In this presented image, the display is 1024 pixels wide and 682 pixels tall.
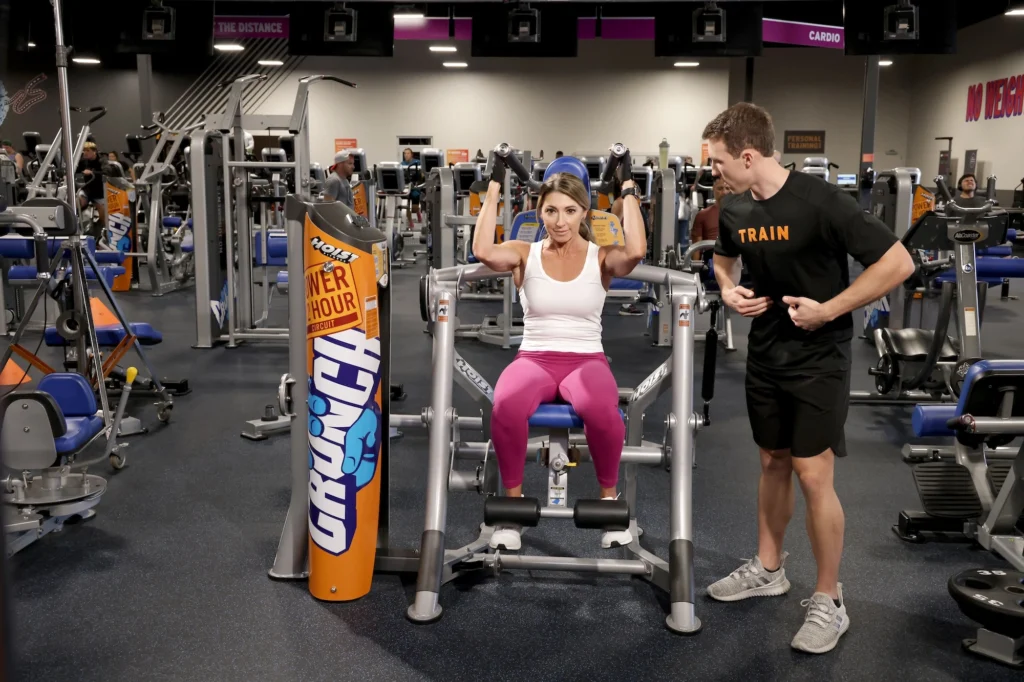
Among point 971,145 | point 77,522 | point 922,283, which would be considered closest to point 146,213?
point 77,522

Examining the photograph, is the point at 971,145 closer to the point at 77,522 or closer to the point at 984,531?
the point at 984,531

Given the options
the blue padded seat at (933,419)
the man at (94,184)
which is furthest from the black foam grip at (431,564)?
the man at (94,184)

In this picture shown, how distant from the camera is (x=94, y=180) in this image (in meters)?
10.4

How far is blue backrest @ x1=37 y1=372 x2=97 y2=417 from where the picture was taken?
3354mm

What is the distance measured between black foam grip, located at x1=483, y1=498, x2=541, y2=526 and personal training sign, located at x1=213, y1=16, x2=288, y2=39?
43.3ft

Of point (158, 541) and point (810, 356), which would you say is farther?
point (158, 541)

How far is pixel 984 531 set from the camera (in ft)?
9.82

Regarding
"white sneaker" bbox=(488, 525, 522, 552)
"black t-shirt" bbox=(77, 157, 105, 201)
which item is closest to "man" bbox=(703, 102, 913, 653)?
"white sneaker" bbox=(488, 525, 522, 552)

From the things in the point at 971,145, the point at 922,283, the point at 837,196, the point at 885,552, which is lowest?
the point at 885,552

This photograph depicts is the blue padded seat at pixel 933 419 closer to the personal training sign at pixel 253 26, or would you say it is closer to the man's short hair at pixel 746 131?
the man's short hair at pixel 746 131

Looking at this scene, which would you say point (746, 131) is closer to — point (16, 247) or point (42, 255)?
point (42, 255)

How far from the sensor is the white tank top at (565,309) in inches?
116

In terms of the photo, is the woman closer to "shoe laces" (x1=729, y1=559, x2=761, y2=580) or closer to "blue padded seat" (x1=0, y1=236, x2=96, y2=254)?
"shoe laces" (x1=729, y1=559, x2=761, y2=580)

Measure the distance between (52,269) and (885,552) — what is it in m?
3.66
